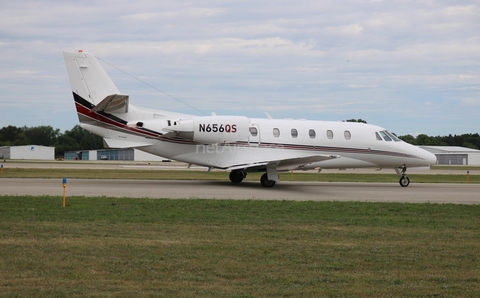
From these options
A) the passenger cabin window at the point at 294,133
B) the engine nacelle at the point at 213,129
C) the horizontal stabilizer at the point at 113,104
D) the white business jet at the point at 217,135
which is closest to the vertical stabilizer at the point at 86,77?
the white business jet at the point at 217,135

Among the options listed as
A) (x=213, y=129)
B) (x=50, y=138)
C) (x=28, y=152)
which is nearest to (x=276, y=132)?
(x=213, y=129)

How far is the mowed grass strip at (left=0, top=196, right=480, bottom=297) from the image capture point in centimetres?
835

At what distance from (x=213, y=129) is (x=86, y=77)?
6.06m

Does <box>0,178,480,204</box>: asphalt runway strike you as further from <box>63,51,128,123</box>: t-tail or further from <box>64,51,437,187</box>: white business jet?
<box>63,51,128,123</box>: t-tail

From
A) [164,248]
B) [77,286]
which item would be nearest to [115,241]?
[164,248]

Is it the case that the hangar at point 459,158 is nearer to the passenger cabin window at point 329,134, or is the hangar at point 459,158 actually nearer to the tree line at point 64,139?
the tree line at point 64,139

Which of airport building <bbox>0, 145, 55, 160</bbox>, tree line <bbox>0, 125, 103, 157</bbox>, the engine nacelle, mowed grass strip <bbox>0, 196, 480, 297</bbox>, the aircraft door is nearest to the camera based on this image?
mowed grass strip <bbox>0, 196, 480, 297</bbox>

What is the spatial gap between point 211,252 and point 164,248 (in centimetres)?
93

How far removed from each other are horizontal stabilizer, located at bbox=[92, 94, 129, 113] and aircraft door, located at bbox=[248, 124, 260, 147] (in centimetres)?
579

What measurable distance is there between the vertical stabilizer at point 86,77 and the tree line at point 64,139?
82622 millimetres

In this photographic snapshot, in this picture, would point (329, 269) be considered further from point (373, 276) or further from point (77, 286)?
point (77, 286)

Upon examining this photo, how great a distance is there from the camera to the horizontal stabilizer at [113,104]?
1004 inches

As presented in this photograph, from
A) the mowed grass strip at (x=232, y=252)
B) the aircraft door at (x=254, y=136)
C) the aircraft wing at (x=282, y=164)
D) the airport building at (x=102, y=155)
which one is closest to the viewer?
the mowed grass strip at (x=232, y=252)

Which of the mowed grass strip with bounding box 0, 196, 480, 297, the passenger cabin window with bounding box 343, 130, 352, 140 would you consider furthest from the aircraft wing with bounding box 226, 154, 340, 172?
the mowed grass strip with bounding box 0, 196, 480, 297
